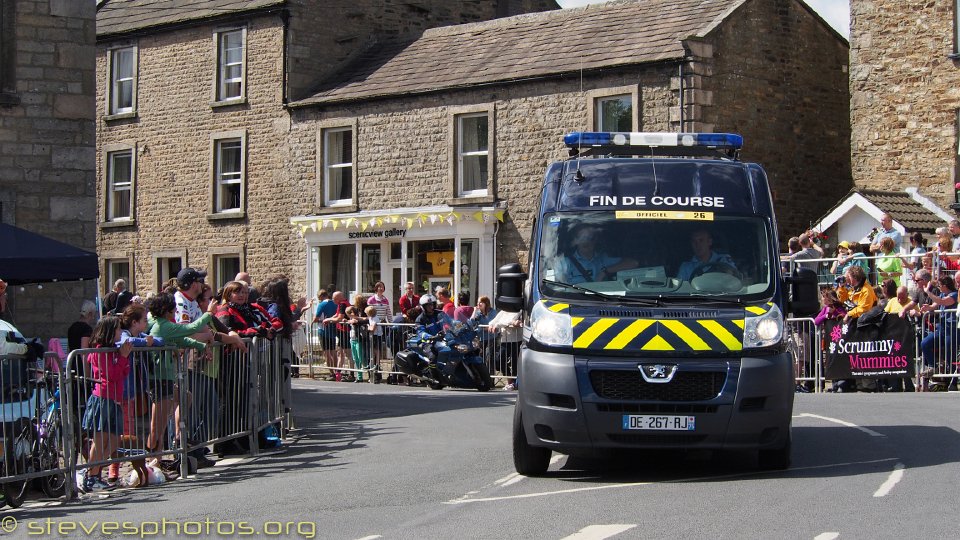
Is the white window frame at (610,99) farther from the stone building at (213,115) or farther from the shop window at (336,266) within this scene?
the stone building at (213,115)

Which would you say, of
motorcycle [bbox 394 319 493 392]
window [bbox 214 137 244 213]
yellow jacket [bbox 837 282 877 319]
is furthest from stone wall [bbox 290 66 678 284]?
yellow jacket [bbox 837 282 877 319]

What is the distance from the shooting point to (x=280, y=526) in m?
9.40

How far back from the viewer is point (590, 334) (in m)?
10.9

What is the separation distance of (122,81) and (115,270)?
5.43 m

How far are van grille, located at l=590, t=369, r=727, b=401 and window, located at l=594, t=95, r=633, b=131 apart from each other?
19413mm

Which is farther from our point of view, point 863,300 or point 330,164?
point 330,164

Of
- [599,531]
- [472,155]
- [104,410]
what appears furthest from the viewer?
[472,155]

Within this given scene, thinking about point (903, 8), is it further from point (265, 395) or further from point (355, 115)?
point (265, 395)

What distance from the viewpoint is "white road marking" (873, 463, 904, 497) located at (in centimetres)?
1020

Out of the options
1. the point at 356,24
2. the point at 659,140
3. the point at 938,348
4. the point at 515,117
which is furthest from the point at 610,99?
the point at 659,140

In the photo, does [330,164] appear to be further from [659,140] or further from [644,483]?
[644,483]

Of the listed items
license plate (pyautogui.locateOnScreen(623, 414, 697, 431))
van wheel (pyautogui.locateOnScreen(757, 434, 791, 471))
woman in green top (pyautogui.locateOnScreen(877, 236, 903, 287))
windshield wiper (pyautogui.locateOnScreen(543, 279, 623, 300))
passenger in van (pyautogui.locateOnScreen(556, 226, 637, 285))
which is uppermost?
woman in green top (pyautogui.locateOnScreen(877, 236, 903, 287))

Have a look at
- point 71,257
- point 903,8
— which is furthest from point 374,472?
point 903,8

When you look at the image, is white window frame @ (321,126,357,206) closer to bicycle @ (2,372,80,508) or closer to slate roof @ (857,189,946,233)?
slate roof @ (857,189,946,233)
